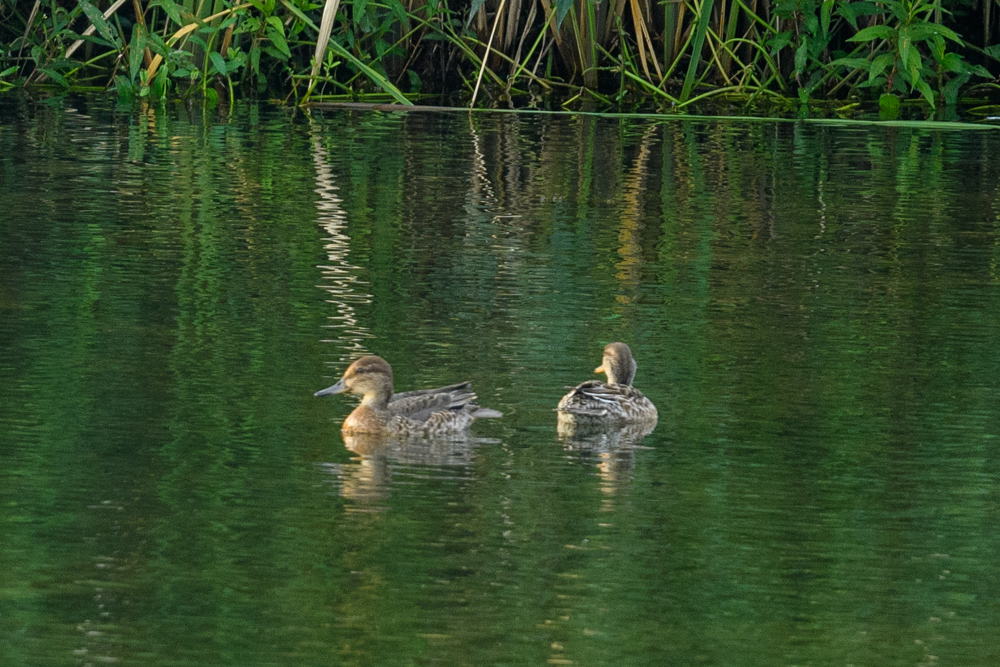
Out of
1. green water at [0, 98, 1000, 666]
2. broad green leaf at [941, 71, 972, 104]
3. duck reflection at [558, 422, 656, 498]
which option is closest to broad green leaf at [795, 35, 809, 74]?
broad green leaf at [941, 71, 972, 104]

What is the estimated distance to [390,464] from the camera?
22.2ft

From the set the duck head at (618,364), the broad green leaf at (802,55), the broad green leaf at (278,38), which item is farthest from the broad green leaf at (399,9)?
the duck head at (618,364)

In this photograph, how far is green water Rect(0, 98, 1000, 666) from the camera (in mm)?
5215

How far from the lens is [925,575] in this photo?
222 inches

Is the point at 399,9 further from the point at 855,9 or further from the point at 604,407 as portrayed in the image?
the point at 604,407

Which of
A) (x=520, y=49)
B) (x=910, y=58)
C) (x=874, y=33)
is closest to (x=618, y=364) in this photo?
(x=874, y=33)

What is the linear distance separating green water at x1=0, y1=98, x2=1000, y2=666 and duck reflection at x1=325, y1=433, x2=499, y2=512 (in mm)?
21

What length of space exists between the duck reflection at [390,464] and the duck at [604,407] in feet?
1.06

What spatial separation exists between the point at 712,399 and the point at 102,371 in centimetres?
226

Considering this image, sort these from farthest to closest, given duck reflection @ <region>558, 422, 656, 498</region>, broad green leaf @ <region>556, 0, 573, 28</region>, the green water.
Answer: broad green leaf @ <region>556, 0, 573, 28</region> → duck reflection @ <region>558, 422, 656, 498</region> → the green water

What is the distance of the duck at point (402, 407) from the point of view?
7.07m

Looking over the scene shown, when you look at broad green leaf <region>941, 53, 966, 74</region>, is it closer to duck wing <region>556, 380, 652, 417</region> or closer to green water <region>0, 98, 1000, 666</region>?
green water <region>0, 98, 1000, 666</region>

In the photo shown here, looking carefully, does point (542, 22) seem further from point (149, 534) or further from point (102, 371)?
point (149, 534)

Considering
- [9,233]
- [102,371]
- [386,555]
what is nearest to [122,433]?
[102,371]
